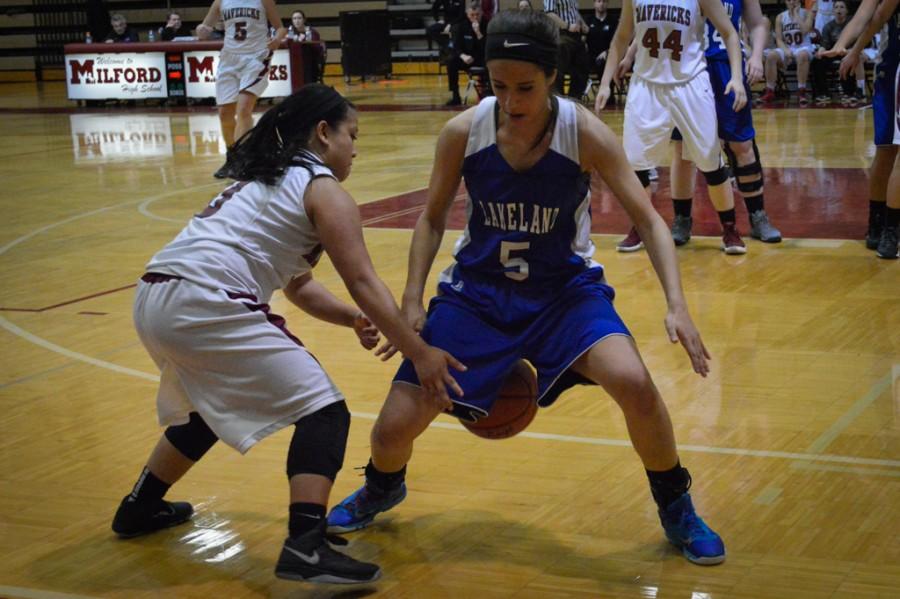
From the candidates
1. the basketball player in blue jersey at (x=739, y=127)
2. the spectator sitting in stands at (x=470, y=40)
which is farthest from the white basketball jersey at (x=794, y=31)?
the basketball player in blue jersey at (x=739, y=127)

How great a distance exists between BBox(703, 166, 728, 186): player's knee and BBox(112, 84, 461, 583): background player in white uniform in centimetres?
433

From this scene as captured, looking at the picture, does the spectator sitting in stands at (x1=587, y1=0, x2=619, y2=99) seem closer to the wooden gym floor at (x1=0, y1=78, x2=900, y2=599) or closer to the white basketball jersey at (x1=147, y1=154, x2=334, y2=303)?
the wooden gym floor at (x1=0, y1=78, x2=900, y2=599)

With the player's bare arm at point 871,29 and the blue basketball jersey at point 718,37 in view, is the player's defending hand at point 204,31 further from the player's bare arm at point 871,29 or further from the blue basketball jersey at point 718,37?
the player's bare arm at point 871,29

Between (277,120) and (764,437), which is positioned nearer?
(277,120)

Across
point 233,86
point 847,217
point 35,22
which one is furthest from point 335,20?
point 847,217

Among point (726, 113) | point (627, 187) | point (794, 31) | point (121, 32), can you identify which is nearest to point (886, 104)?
point (726, 113)

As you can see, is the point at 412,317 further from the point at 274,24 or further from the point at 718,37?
the point at 274,24

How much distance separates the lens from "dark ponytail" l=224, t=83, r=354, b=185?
3.49 meters

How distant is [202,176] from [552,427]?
799 cm

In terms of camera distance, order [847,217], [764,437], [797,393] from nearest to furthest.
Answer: [764,437] → [797,393] → [847,217]

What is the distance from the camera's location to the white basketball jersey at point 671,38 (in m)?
7.29

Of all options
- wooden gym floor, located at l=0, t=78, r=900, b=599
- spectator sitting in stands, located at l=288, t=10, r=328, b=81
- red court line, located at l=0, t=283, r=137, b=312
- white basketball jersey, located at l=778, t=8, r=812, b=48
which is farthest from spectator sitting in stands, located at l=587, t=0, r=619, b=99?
red court line, located at l=0, t=283, r=137, b=312

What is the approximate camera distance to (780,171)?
1061 cm

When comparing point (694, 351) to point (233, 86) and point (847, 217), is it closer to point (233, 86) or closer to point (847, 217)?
point (847, 217)
